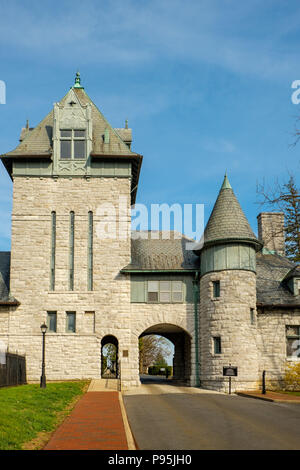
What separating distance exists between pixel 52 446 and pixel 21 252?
24.2m

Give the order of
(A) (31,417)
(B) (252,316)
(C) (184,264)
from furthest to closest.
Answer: (C) (184,264), (B) (252,316), (A) (31,417)

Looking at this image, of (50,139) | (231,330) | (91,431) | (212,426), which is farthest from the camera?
(50,139)

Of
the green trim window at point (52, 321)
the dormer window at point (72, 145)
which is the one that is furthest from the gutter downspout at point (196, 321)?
the dormer window at point (72, 145)

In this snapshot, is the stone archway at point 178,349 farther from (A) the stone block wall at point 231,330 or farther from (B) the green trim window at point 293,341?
(B) the green trim window at point 293,341

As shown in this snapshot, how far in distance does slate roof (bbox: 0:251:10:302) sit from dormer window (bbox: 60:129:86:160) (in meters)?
7.70

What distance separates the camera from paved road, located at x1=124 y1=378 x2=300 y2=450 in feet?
35.0

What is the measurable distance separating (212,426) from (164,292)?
2015cm

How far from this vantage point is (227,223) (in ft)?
105

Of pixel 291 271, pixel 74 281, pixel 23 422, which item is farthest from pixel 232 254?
pixel 23 422

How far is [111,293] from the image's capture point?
3303 centimetres

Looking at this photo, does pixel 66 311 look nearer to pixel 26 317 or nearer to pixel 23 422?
pixel 26 317

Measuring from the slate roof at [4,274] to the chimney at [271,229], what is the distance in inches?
706

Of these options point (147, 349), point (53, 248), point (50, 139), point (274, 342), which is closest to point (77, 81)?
point (50, 139)

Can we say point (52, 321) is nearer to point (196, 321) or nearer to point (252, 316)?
point (196, 321)
